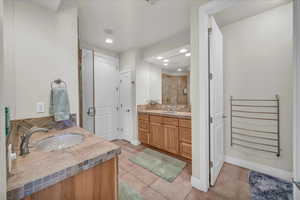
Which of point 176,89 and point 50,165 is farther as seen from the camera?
point 176,89

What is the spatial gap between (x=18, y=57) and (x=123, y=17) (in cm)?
144

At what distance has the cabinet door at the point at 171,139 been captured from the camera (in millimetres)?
2346

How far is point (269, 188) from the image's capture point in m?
1.54

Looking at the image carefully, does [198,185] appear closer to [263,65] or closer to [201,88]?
[201,88]

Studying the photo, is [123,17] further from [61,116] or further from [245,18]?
[245,18]

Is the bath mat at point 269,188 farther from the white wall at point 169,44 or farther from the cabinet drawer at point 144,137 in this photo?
the white wall at point 169,44

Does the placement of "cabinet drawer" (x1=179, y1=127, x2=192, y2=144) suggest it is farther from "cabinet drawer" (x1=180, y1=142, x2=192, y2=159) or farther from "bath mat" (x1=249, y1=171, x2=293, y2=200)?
"bath mat" (x1=249, y1=171, x2=293, y2=200)

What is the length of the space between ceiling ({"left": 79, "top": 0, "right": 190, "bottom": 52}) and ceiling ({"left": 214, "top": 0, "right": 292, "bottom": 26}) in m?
0.57

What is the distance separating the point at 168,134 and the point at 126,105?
4.60 ft

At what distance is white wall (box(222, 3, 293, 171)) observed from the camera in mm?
1697

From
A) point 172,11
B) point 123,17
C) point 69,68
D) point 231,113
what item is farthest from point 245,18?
point 69,68

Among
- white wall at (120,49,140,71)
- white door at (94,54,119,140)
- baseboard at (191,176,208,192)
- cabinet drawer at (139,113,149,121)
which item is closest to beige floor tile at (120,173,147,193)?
baseboard at (191,176,208,192)

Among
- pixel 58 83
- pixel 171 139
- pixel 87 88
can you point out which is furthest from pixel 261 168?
pixel 87 88

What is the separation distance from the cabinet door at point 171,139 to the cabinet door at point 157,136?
102 mm
